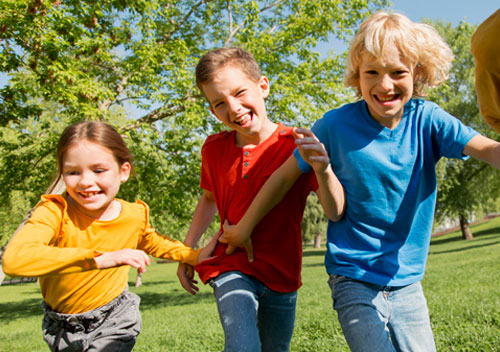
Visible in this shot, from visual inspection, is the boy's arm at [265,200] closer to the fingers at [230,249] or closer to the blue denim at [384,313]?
the fingers at [230,249]

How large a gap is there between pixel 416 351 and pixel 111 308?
5.67 ft

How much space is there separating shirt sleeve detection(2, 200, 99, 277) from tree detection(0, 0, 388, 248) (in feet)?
26.2

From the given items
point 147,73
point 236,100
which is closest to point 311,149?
point 236,100

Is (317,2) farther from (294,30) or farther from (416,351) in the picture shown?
(416,351)

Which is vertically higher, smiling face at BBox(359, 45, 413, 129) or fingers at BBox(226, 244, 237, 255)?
smiling face at BBox(359, 45, 413, 129)

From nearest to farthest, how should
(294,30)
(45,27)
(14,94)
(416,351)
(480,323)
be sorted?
(416,351)
(480,323)
(45,27)
(14,94)
(294,30)

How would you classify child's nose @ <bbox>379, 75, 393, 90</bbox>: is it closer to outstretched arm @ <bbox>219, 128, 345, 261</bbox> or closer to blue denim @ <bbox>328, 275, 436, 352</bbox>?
outstretched arm @ <bbox>219, 128, 345, 261</bbox>

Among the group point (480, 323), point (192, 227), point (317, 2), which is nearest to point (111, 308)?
point (192, 227)

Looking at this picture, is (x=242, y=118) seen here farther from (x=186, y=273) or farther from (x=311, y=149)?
(x=186, y=273)

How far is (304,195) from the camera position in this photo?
2.81 meters

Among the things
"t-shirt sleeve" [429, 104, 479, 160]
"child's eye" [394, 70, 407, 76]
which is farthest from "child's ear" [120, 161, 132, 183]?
"t-shirt sleeve" [429, 104, 479, 160]

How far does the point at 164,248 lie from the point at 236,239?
0.66 metres

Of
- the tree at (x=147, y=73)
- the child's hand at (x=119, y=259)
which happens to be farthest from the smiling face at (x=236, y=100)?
the tree at (x=147, y=73)

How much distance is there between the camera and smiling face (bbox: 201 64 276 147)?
265cm
